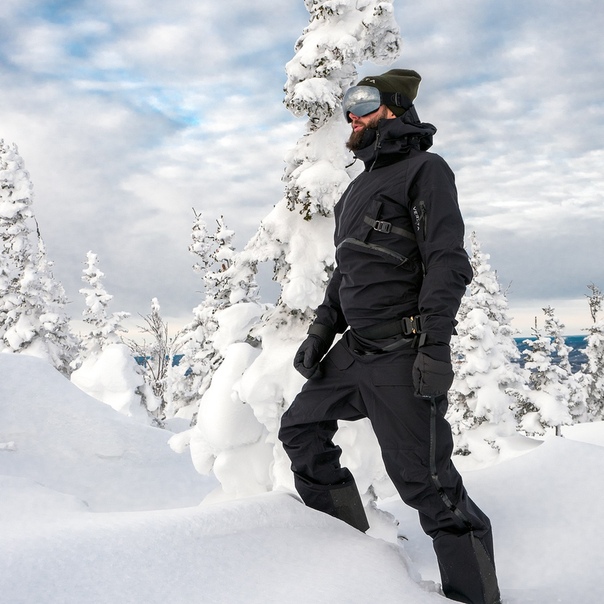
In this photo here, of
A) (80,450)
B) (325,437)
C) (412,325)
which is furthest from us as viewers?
(80,450)

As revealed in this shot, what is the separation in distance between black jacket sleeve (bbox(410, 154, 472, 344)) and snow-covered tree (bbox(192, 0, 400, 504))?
9.76 feet

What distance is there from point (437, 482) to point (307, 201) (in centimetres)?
389

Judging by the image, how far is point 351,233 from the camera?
12.9ft

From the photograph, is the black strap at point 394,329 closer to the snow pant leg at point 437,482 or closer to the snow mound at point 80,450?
the snow pant leg at point 437,482

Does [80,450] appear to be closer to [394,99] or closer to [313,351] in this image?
[313,351]

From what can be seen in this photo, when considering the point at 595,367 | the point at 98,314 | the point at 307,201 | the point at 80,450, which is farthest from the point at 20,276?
the point at 595,367

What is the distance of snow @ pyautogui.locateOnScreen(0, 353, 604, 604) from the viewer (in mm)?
2574

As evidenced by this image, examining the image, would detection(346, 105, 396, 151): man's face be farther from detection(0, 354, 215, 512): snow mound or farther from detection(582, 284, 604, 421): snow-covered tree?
detection(582, 284, 604, 421): snow-covered tree

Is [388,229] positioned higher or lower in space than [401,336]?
higher

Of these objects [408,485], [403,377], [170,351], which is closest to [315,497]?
[408,485]

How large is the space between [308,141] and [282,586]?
17.4 feet

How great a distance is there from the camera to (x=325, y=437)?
4168 millimetres

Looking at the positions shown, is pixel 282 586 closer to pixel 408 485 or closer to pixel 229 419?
pixel 408 485

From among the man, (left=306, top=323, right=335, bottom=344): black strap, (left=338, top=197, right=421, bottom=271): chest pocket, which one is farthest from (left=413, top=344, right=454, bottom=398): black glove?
(left=306, top=323, right=335, bottom=344): black strap
